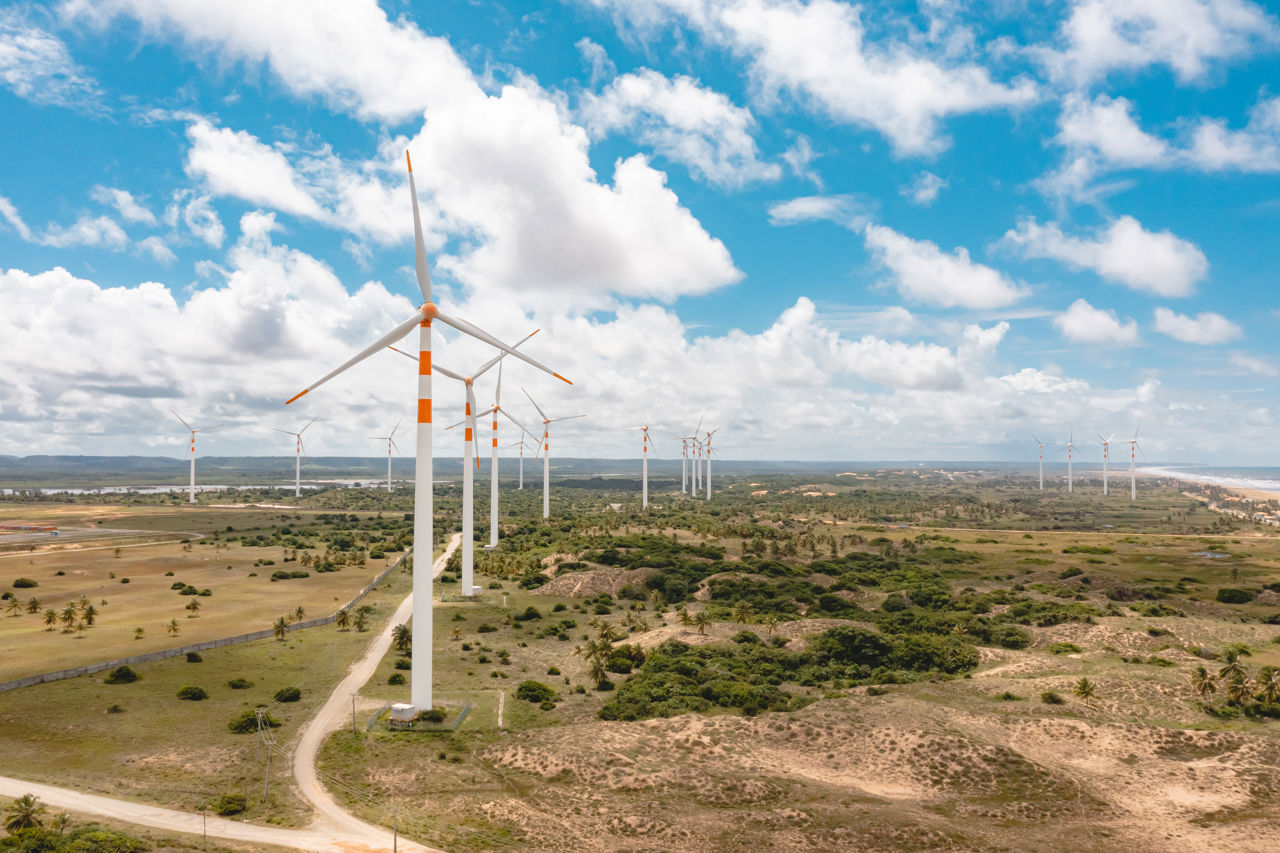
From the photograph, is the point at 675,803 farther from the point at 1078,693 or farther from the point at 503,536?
the point at 503,536

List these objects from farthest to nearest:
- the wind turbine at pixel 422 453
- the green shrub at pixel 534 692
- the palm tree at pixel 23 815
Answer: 1. the green shrub at pixel 534 692
2. the wind turbine at pixel 422 453
3. the palm tree at pixel 23 815

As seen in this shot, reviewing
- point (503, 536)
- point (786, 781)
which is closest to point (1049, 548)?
point (503, 536)

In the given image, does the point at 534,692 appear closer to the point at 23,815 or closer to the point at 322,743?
the point at 322,743

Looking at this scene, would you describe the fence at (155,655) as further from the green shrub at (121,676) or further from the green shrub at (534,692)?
the green shrub at (534,692)

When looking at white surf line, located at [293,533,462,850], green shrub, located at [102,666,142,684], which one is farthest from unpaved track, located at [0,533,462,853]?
green shrub, located at [102,666,142,684]

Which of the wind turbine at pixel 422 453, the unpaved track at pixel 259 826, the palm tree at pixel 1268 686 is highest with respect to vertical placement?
the wind turbine at pixel 422 453

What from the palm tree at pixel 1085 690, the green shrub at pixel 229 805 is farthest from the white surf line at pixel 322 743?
the palm tree at pixel 1085 690
